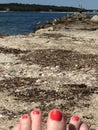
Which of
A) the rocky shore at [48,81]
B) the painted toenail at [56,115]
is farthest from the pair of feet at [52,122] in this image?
the rocky shore at [48,81]

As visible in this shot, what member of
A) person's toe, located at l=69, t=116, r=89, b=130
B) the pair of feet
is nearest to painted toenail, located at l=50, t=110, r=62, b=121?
the pair of feet

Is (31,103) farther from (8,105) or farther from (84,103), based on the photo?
(84,103)

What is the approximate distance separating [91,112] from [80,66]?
4.80m

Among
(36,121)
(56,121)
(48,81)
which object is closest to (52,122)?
(56,121)

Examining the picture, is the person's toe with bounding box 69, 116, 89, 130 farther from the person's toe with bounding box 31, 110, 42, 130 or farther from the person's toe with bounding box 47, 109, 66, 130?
the person's toe with bounding box 31, 110, 42, 130

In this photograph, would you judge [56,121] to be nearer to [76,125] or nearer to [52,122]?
[52,122]

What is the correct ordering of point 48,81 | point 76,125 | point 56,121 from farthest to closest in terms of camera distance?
1. point 48,81
2. point 76,125
3. point 56,121

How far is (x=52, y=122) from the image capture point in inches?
145

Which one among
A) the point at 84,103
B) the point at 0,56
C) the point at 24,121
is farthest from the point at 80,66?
the point at 24,121

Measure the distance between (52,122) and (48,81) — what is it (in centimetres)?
683

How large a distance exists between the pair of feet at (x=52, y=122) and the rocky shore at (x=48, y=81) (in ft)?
10.9

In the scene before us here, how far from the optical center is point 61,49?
1662cm

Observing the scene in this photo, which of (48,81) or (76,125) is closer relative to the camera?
(76,125)

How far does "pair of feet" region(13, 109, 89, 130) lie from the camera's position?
3691mm
